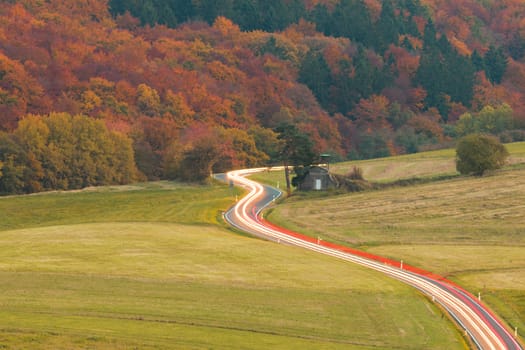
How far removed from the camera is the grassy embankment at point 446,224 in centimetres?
6119

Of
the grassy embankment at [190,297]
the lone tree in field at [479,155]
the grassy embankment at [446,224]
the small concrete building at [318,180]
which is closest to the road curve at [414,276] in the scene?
the grassy embankment at [446,224]

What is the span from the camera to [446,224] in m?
83.3

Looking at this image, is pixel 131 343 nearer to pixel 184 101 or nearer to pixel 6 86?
pixel 6 86

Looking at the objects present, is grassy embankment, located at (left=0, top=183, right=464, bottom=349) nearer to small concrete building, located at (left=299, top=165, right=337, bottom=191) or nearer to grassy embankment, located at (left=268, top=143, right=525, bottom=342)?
grassy embankment, located at (left=268, top=143, right=525, bottom=342)

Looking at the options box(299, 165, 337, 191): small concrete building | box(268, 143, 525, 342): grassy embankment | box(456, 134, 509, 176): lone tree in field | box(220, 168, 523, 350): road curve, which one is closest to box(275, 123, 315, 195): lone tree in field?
box(299, 165, 337, 191): small concrete building

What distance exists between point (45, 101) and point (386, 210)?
79.4 metres

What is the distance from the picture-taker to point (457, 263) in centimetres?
6556

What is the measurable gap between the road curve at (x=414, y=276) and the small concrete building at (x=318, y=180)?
20.4 feet

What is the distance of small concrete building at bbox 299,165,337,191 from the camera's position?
11012cm

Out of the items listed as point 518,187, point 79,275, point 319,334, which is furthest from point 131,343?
point 518,187

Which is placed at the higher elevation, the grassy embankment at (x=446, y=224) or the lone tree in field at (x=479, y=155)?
the lone tree in field at (x=479, y=155)

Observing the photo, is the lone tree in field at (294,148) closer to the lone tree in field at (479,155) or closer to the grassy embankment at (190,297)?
the lone tree in field at (479,155)

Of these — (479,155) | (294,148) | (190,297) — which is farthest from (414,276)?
(479,155)

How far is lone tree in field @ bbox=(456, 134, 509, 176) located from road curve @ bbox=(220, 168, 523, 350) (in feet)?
84.4
